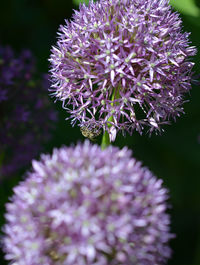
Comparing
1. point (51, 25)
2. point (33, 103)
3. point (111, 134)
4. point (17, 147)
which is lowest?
point (17, 147)

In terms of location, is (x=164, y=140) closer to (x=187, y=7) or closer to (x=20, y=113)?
(x=187, y=7)

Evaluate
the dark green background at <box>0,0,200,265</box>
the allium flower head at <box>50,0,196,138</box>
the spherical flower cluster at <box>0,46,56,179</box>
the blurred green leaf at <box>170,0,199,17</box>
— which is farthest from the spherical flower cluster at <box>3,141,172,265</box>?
the dark green background at <box>0,0,200,265</box>

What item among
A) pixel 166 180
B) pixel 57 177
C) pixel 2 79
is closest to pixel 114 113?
pixel 57 177

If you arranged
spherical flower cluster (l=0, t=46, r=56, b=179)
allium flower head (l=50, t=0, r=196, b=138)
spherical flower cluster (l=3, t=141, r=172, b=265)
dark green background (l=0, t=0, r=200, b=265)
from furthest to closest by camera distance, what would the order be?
dark green background (l=0, t=0, r=200, b=265), spherical flower cluster (l=0, t=46, r=56, b=179), allium flower head (l=50, t=0, r=196, b=138), spherical flower cluster (l=3, t=141, r=172, b=265)

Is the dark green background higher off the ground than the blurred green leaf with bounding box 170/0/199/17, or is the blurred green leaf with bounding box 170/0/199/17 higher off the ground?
the blurred green leaf with bounding box 170/0/199/17

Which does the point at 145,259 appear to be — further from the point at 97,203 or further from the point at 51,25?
the point at 51,25

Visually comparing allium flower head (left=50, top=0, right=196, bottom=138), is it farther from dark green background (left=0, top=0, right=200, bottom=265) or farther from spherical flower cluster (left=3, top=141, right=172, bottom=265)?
dark green background (left=0, top=0, right=200, bottom=265)
